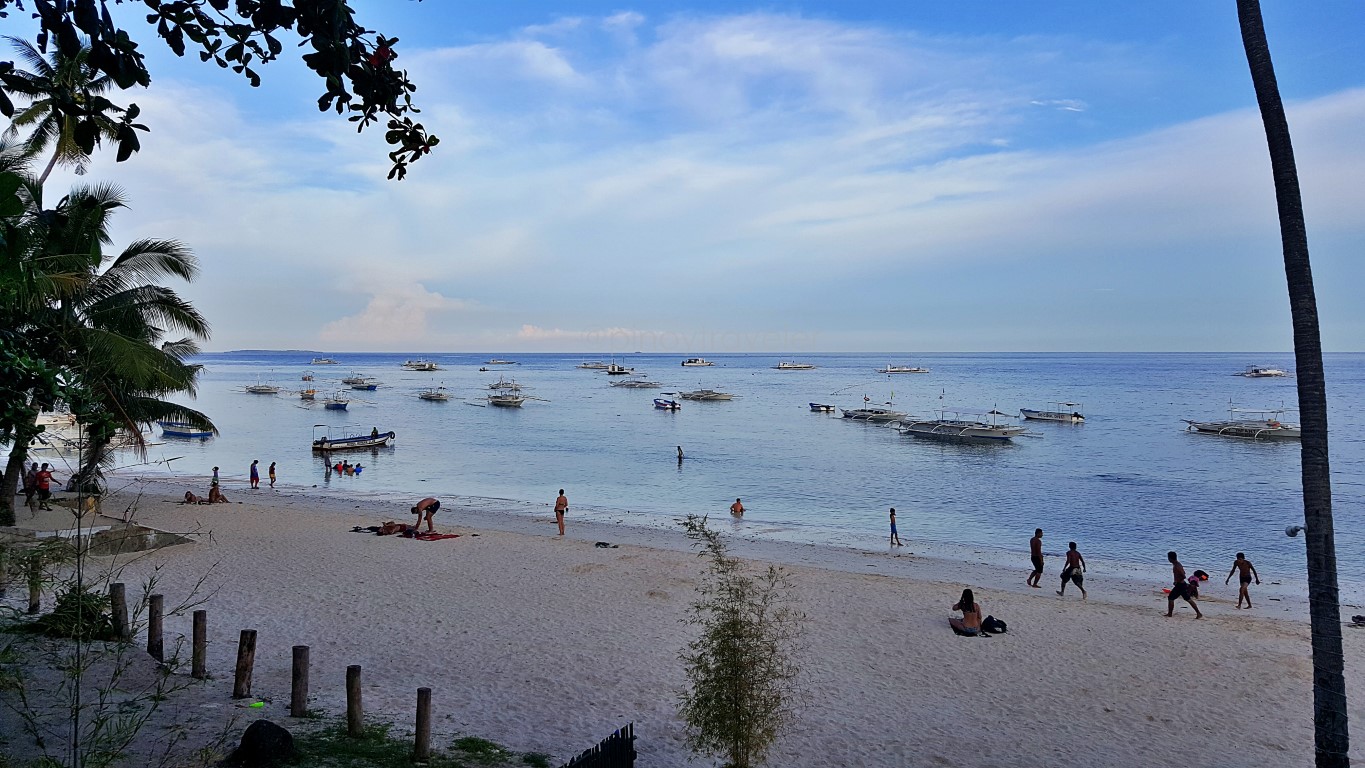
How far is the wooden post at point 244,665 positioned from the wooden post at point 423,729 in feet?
8.43

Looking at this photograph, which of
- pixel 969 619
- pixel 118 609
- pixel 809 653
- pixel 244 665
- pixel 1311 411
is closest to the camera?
pixel 1311 411

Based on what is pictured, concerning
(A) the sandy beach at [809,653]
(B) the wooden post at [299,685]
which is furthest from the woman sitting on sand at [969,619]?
(B) the wooden post at [299,685]

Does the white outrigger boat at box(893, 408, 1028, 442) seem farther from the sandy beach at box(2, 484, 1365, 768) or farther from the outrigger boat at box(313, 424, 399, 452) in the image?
the sandy beach at box(2, 484, 1365, 768)

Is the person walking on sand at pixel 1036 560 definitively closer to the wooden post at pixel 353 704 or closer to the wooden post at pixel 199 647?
the wooden post at pixel 353 704

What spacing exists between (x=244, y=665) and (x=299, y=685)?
0.91 m

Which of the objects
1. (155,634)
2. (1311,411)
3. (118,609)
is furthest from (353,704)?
(1311,411)

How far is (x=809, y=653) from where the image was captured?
40.2 ft

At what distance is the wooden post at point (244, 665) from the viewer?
878 centimetres

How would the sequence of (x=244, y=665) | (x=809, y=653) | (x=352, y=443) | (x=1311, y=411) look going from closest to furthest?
1. (x=1311, y=411)
2. (x=244, y=665)
3. (x=809, y=653)
4. (x=352, y=443)

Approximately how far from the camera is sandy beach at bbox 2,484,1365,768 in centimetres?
916

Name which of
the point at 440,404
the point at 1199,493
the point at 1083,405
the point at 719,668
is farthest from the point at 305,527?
the point at 1083,405

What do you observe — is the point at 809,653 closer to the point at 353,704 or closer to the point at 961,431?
the point at 353,704

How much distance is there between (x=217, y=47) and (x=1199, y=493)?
40.2 meters

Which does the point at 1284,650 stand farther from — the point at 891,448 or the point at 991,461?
the point at 891,448
